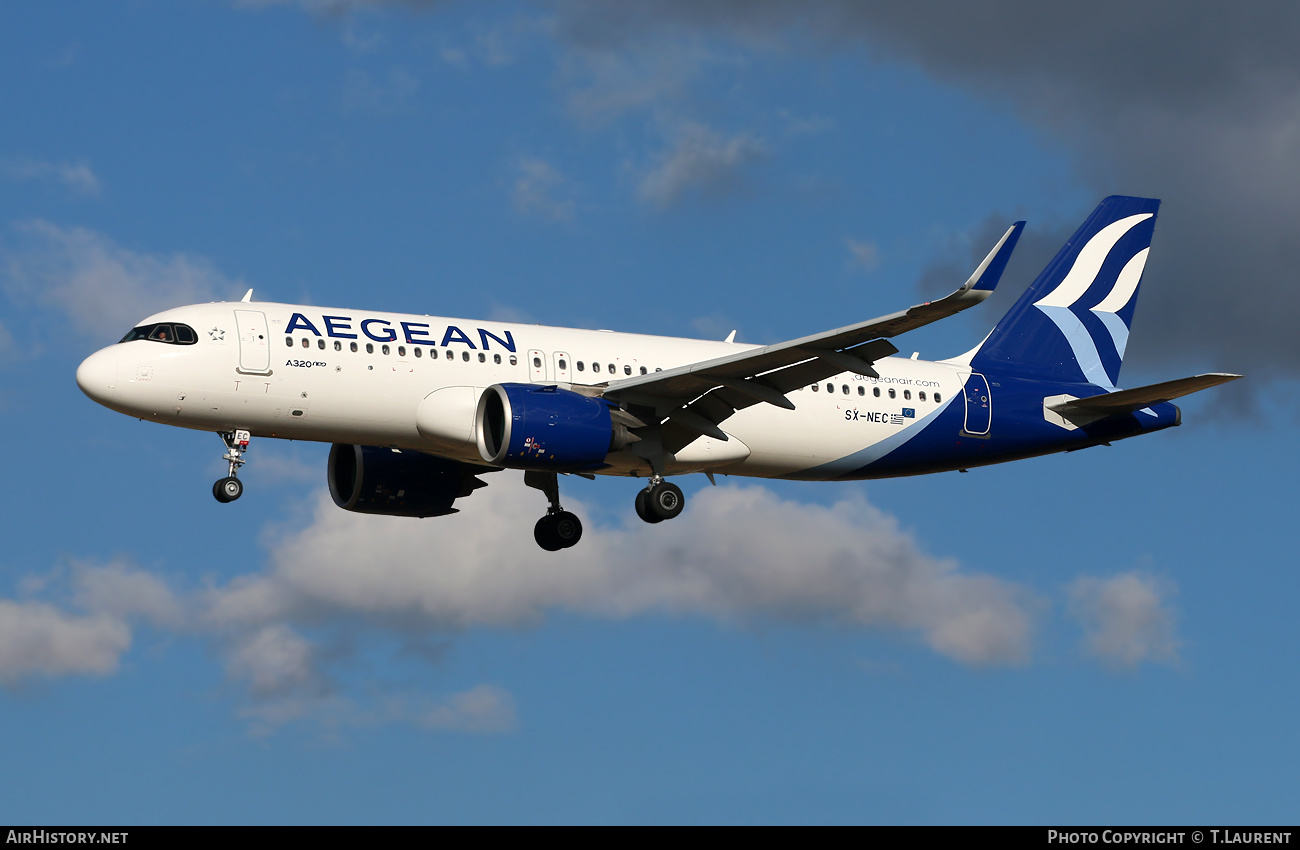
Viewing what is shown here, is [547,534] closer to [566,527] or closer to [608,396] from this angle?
[566,527]

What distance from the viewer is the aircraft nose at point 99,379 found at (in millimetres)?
34281

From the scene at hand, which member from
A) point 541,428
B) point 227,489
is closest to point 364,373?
point 227,489

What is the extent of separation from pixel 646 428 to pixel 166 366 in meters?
10.6

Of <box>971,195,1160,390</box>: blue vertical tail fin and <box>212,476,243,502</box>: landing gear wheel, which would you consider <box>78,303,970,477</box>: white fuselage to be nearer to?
<box>212,476,243,502</box>: landing gear wheel

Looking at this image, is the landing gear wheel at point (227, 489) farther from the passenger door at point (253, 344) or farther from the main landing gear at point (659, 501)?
the main landing gear at point (659, 501)

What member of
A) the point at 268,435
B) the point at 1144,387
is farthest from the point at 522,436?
the point at 1144,387

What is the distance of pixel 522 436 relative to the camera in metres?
34.8

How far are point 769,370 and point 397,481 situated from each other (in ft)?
36.1

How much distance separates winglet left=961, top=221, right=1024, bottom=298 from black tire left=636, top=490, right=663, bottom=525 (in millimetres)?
11054

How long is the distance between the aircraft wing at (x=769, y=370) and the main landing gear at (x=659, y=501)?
92 cm

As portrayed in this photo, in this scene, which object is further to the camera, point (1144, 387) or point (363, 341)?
point (1144, 387)

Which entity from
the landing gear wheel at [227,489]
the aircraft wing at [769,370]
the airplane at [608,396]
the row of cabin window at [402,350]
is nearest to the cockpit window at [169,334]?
the airplane at [608,396]

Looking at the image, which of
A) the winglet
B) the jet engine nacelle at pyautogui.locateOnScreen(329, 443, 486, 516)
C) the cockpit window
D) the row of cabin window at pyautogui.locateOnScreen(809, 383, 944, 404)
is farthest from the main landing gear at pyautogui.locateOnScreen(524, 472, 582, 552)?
the winglet
